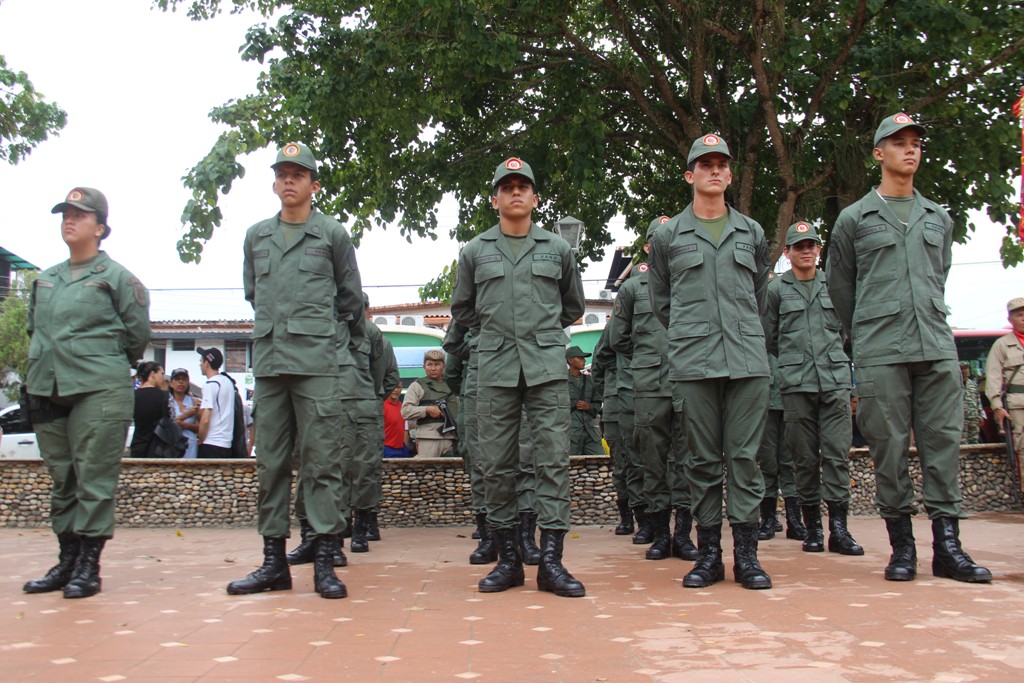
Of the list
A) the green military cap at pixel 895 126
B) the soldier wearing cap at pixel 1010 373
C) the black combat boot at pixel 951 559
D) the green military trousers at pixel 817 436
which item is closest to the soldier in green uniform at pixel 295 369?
the green military cap at pixel 895 126

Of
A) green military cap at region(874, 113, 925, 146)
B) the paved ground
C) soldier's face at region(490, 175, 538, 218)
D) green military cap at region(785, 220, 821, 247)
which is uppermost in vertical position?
green military cap at region(874, 113, 925, 146)

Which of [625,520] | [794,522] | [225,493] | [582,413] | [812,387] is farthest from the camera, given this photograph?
[582,413]

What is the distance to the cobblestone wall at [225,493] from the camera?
939cm

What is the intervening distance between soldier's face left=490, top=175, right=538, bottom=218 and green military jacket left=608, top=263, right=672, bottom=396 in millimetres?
1316

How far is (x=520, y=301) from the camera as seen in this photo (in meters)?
5.52

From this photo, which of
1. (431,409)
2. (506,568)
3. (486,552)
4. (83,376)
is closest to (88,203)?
(83,376)

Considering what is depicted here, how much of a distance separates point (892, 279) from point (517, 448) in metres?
2.24

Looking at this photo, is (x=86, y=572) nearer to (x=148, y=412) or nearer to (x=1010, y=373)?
(x=148, y=412)

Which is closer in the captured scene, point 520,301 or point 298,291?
point 298,291

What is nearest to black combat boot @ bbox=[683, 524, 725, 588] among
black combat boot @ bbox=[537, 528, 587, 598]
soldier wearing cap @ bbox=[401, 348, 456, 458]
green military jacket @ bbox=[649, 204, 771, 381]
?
black combat boot @ bbox=[537, 528, 587, 598]

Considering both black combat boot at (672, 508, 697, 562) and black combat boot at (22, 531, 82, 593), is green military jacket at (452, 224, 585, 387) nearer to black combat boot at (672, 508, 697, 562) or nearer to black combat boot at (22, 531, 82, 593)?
black combat boot at (672, 508, 697, 562)

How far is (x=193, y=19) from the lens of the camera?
14695mm

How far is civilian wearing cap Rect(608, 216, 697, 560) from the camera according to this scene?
6.66 m

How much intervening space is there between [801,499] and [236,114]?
31.6 feet
